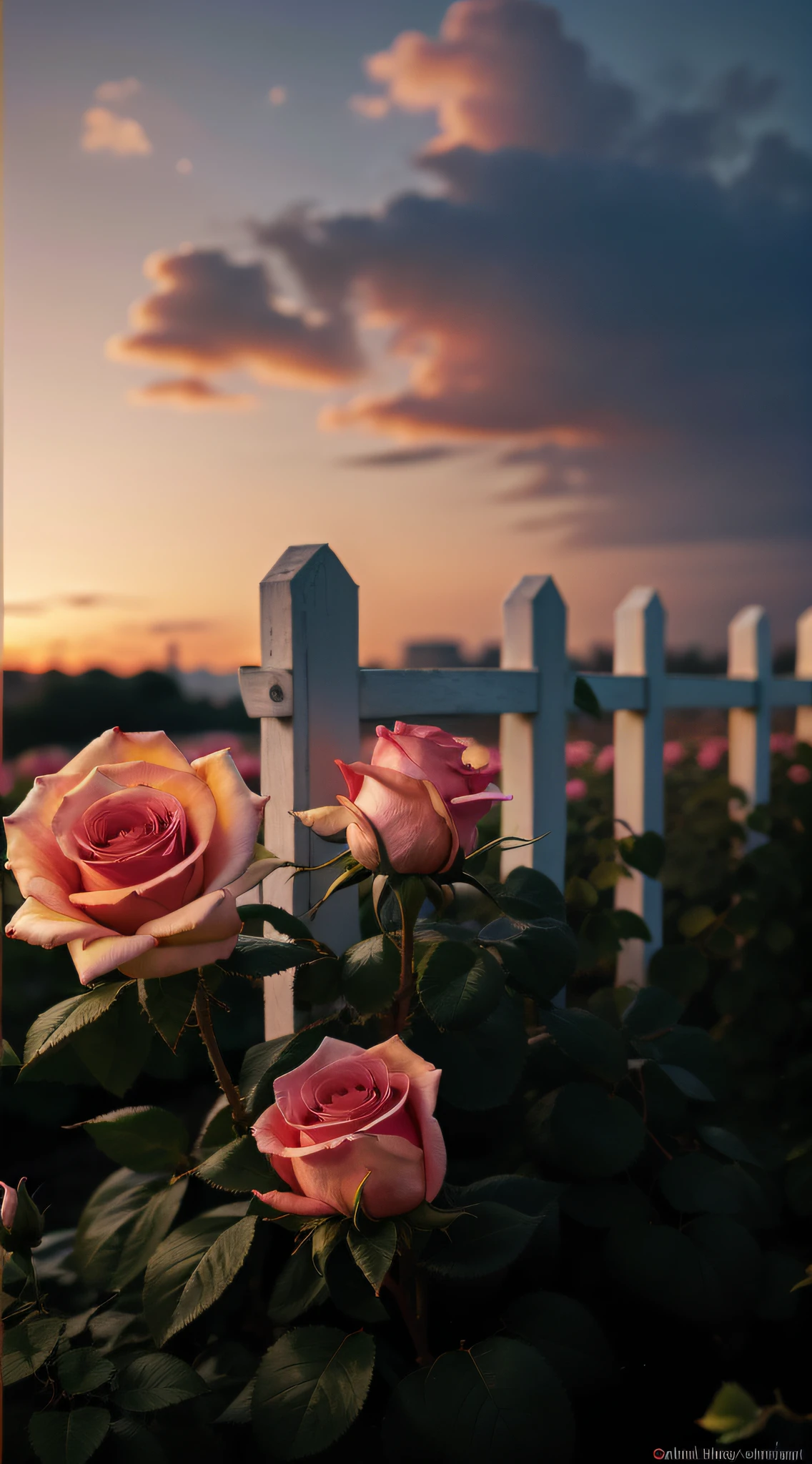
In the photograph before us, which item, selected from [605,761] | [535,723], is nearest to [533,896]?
[535,723]

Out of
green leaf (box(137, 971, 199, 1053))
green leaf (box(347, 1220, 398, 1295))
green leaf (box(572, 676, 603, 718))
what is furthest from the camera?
green leaf (box(572, 676, 603, 718))

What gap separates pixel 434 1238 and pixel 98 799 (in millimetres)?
442

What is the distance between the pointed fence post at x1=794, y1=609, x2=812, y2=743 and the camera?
9.31 feet

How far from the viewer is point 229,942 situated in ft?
2.14

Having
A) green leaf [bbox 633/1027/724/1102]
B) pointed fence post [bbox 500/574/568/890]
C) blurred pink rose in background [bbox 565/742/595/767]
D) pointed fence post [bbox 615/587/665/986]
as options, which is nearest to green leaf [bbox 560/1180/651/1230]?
green leaf [bbox 633/1027/724/1102]

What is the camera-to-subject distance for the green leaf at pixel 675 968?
1.53 metres

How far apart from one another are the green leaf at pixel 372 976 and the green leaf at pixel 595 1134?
0.25 m

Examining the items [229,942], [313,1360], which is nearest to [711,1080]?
[313,1360]

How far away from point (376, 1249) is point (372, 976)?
10.0 inches

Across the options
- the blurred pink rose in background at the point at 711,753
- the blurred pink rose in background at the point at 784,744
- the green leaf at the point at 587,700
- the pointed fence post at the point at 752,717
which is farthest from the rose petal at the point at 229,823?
the blurred pink rose in background at the point at 784,744

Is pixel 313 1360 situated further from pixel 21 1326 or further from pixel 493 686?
pixel 493 686

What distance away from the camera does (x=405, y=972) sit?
0.81 m

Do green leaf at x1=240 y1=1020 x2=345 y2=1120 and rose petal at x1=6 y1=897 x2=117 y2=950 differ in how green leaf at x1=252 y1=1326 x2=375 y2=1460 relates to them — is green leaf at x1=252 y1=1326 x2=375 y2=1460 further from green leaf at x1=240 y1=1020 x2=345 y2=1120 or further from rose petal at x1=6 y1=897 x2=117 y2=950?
rose petal at x1=6 y1=897 x2=117 y2=950

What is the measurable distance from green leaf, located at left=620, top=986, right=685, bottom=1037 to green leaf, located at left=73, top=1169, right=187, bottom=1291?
20.6 inches
